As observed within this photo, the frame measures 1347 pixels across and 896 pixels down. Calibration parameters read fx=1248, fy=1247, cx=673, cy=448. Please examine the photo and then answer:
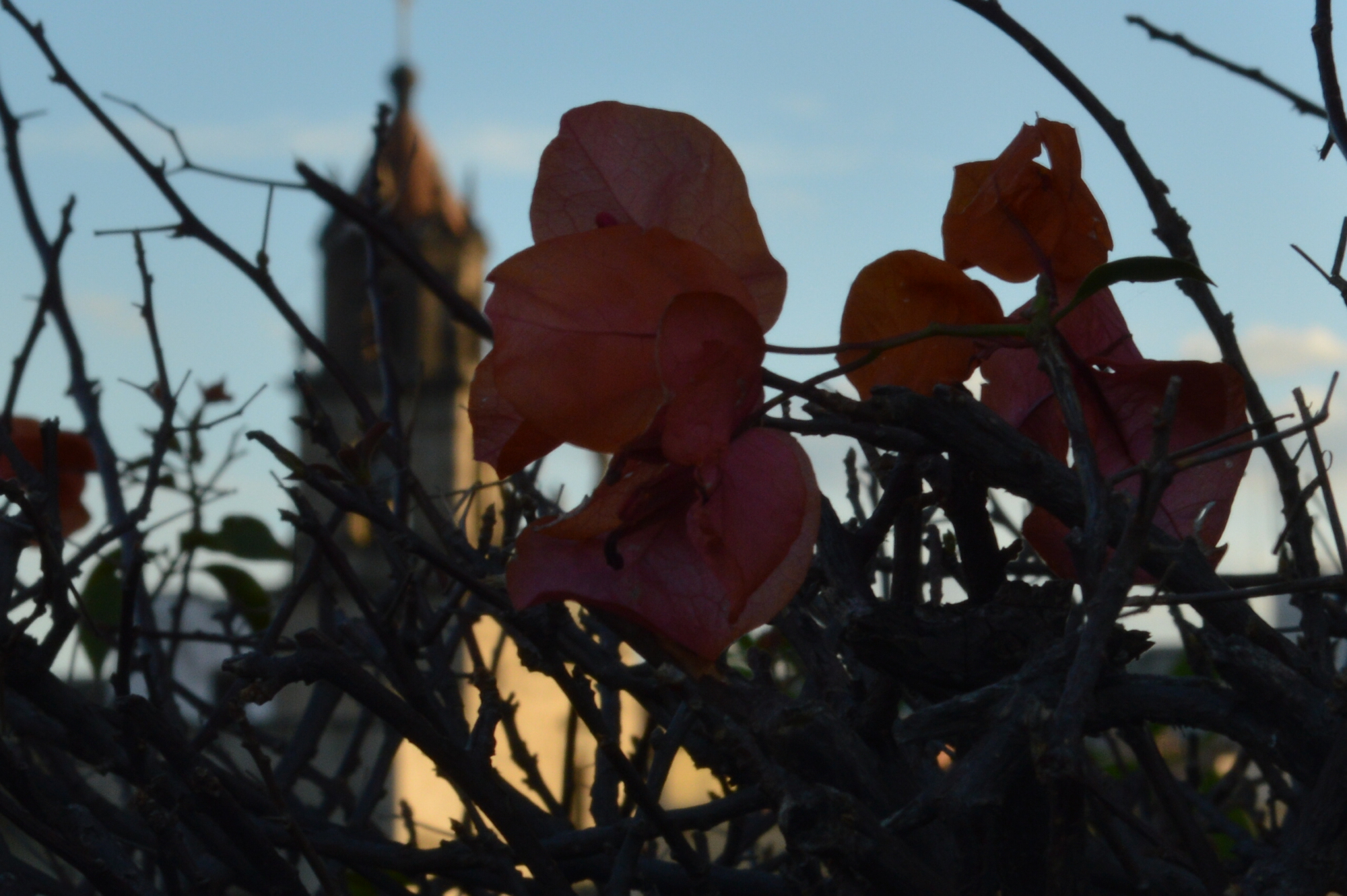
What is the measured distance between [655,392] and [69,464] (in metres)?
0.82

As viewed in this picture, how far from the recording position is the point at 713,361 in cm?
43

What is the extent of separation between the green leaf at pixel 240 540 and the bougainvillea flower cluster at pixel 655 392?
1.09 meters

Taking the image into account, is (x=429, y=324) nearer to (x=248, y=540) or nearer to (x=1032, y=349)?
(x=248, y=540)

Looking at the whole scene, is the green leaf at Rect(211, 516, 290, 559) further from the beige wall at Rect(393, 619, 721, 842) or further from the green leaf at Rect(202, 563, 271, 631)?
the beige wall at Rect(393, 619, 721, 842)

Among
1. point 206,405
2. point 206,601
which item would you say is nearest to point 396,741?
point 206,601

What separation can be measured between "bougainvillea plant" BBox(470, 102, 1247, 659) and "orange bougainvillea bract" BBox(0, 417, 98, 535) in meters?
0.70

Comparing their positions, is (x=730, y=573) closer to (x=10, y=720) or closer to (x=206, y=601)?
(x=10, y=720)

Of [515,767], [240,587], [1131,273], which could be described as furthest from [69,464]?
[515,767]

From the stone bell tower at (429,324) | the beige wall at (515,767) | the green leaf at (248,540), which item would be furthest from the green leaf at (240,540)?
the stone bell tower at (429,324)

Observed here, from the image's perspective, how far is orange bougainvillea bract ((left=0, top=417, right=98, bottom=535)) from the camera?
102cm

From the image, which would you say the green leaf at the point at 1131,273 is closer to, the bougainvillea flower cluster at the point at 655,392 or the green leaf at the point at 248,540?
the bougainvillea flower cluster at the point at 655,392

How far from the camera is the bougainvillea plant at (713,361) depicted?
431mm

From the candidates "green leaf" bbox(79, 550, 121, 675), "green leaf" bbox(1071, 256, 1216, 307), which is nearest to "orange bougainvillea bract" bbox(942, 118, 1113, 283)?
"green leaf" bbox(1071, 256, 1216, 307)

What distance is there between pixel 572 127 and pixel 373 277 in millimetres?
871
